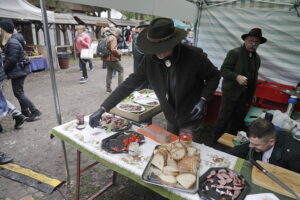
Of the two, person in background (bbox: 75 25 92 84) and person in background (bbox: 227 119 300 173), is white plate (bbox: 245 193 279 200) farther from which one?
A: person in background (bbox: 75 25 92 84)

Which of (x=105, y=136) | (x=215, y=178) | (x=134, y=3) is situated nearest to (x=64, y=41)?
(x=134, y=3)

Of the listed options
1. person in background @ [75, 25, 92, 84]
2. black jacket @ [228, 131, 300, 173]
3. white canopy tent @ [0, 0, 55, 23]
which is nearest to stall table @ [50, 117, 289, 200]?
black jacket @ [228, 131, 300, 173]

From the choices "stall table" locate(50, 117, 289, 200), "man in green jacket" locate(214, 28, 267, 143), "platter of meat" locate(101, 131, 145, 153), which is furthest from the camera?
"man in green jacket" locate(214, 28, 267, 143)

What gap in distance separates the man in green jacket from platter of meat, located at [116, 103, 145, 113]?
4.74ft

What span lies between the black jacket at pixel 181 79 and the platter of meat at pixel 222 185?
804 millimetres

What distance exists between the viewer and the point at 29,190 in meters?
2.61

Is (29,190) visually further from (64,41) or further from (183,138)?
(64,41)

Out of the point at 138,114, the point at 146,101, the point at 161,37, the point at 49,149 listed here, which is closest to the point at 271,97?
the point at 146,101

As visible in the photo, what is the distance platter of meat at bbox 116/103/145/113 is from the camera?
9.90 ft

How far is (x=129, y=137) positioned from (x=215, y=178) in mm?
855

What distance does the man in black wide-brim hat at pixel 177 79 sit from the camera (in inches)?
77.9

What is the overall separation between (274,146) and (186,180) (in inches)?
36.1

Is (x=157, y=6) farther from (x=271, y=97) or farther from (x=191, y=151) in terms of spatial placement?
(x=271, y=97)

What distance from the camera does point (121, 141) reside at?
192 centimetres
